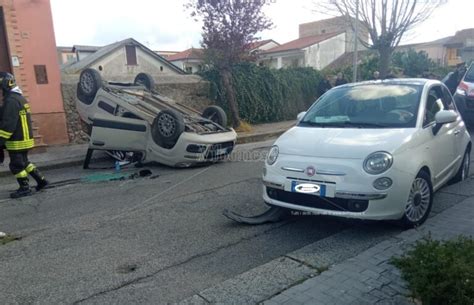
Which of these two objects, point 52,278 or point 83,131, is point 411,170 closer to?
point 52,278

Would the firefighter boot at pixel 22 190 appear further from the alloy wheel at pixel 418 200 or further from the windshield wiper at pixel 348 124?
the alloy wheel at pixel 418 200

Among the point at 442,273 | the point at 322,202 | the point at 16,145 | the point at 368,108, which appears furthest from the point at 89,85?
Answer: the point at 442,273

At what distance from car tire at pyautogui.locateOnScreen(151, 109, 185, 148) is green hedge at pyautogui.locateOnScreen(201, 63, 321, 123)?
253 inches

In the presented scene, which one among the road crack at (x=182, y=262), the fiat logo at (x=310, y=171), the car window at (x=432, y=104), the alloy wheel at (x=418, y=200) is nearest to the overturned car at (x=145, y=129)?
the road crack at (x=182, y=262)

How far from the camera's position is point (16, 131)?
589cm

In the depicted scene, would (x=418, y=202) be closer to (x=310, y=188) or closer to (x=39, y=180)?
(x=310, y=188)

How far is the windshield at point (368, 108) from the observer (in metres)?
4.30

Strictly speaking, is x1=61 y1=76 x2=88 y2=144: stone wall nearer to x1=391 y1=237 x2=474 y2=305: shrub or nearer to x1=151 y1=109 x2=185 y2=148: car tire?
x1=151 y1=109 x2=185 y2=148: car tire

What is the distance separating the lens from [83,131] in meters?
10.9

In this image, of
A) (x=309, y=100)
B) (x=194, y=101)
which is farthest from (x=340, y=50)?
(x=194, y=101)

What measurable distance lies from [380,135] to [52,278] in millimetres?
3397

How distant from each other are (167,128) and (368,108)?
13.1ft

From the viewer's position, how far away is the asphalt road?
10.2 feet

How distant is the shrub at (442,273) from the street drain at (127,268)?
224cm
